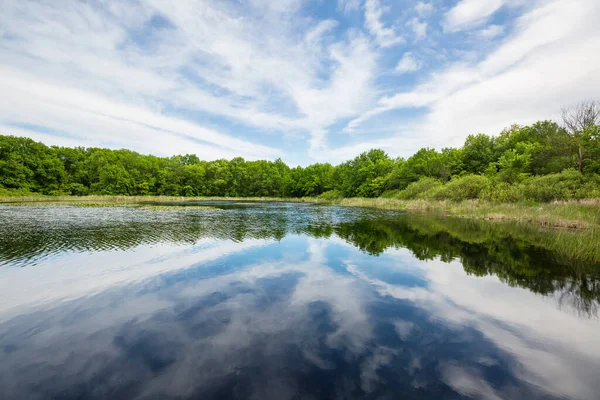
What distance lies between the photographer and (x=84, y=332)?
593cm

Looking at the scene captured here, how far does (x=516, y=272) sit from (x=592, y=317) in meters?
4.15

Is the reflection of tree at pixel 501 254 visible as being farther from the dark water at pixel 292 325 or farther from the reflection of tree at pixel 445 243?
the dark water at pixel 292 325

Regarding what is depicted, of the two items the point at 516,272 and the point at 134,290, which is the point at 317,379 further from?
the point at 516,272

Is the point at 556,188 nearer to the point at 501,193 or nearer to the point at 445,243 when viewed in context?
the point at 501,193

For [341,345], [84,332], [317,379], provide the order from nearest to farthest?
[317,379] → [341,345] → [84,332]

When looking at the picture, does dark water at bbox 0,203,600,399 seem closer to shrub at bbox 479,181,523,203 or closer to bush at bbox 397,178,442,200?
shrub at bbox 479,181,523,203

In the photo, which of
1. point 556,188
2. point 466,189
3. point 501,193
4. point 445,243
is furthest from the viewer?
point 466,189

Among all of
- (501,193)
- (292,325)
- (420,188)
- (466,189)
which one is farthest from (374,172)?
(292,325)

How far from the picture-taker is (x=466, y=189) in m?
40.2

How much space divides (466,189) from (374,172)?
122 ft

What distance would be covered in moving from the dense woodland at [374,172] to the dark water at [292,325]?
2503 centimetres

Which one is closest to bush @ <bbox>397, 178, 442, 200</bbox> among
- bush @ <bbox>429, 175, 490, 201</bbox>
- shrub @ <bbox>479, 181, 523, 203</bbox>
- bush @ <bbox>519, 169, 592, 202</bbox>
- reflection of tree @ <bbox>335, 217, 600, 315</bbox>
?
bush @ <bbox>429, 175, 490, 201</bbox>

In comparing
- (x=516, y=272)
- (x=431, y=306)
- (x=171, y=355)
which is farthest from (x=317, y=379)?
(x=516, y=272)

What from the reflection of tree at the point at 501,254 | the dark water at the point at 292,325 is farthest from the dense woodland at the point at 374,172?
the dark water at the point at 292,325
